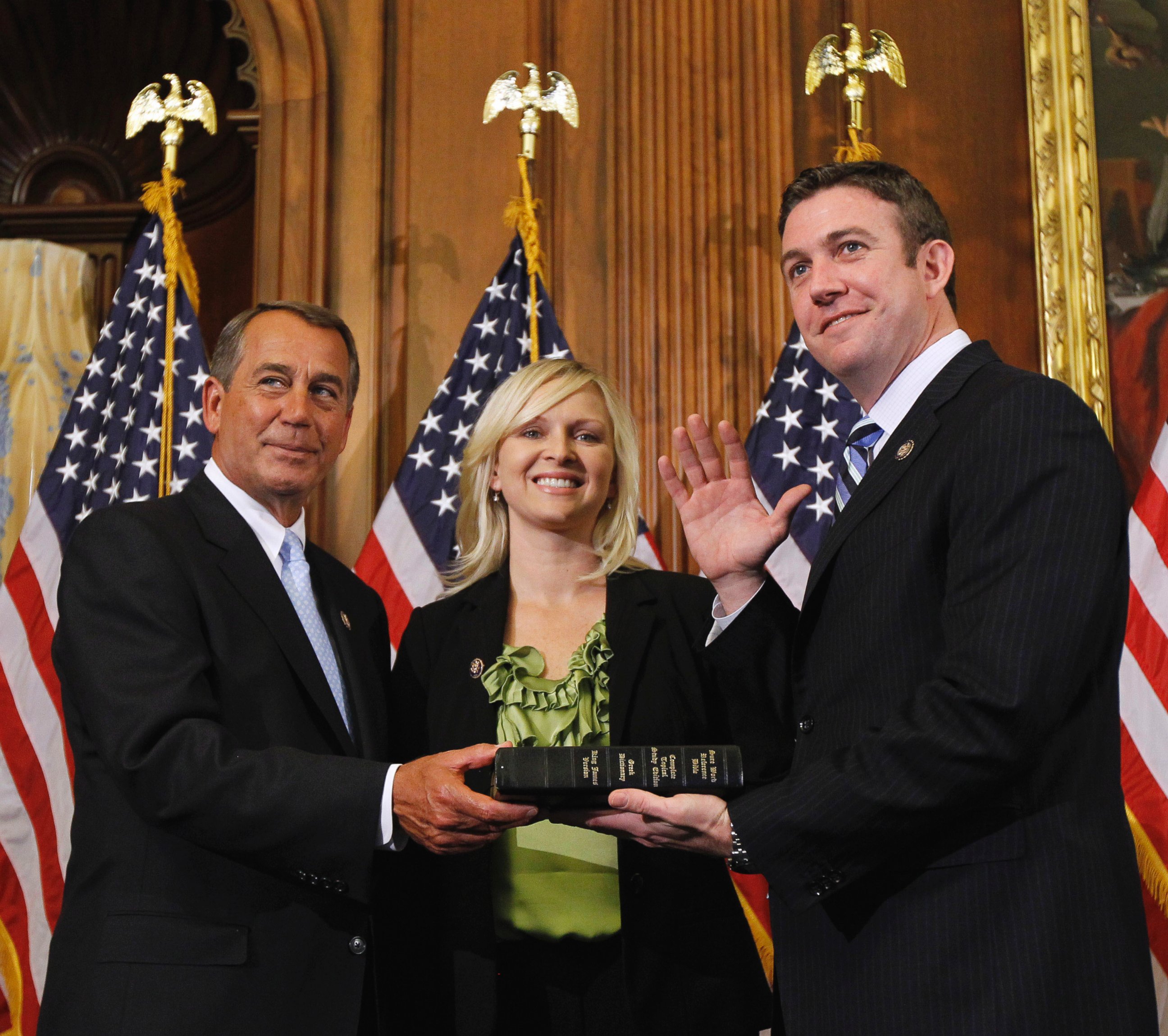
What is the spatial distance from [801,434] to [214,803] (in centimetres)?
266

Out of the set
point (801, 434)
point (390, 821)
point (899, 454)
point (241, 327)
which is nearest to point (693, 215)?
point (801, 434)

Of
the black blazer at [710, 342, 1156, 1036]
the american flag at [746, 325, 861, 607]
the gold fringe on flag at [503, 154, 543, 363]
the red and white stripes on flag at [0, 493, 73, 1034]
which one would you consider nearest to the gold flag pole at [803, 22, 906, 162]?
the american flag at [746, 325, 861, 607]

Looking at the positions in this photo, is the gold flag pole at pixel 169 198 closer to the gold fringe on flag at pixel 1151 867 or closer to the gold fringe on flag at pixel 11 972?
the gold fringe on flag at pixel 11 972

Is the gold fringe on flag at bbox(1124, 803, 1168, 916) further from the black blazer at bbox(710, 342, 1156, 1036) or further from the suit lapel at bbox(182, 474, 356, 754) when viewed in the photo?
the suit lapel at bbox(182, 474, 356, 754)

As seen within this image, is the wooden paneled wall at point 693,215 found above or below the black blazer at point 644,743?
above

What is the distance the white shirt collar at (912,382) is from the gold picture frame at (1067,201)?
2456 millimetres

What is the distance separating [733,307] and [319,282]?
5.01 ft

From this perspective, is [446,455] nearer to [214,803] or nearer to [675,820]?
[214,803]

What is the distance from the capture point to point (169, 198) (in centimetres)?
446

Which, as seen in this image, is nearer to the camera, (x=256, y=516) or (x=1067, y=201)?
(x=256, y=516)

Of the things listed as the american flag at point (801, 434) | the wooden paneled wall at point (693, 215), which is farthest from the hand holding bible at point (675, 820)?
the wooden paneled wall at point (693, 215)

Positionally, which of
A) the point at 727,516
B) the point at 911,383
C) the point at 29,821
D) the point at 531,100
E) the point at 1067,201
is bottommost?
the point at 29,821

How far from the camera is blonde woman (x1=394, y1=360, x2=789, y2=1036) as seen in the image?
244 centimetres

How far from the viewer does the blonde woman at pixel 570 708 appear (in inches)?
96.0
